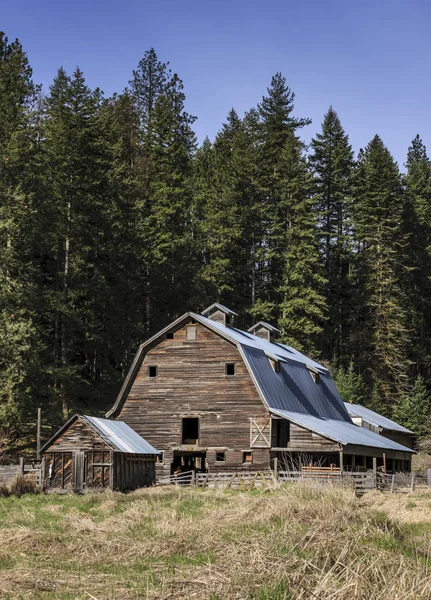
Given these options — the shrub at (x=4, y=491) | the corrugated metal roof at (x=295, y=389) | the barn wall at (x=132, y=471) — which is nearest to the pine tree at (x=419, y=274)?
the corrugated metal roof at (x=295, y=389)

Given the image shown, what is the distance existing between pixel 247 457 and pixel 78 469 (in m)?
10.0

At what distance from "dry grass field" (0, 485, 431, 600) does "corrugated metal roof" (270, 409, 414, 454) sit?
20.9 metres

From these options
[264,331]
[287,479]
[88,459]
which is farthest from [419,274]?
[88,459]

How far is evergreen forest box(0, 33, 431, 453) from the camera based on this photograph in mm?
47438

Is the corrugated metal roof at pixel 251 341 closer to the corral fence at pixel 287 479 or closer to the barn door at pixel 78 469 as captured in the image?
the corral fence at pixel 287 479

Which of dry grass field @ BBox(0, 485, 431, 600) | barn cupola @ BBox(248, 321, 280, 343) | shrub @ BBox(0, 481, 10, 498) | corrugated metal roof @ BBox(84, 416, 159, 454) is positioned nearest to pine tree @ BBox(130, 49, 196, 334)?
barn cupola @ BBox(248, 321, 280, 343)

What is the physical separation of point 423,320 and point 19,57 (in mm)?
43855

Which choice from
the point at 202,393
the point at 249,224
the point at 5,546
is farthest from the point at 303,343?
the point at 5,546

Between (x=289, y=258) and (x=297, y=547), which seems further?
(x=289, y=258)

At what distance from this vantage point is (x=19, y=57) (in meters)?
51.1

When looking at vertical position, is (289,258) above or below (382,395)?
above

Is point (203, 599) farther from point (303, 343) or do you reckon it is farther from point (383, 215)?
point (383, 215)

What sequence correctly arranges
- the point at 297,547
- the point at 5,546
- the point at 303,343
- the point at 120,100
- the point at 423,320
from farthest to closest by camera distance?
the point at 120,100, the point at 423,320, the point at 303,343, the point at 5,546, the point at 297,547

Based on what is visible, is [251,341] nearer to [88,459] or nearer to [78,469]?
[88,459]
